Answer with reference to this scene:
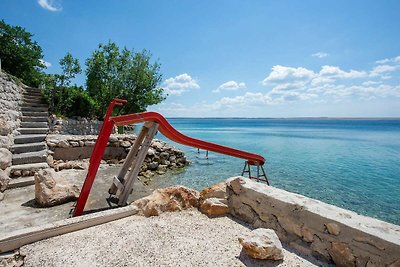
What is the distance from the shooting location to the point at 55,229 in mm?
3719

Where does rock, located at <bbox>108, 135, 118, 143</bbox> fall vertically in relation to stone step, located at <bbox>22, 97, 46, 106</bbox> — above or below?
below

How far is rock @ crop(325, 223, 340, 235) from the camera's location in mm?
2980

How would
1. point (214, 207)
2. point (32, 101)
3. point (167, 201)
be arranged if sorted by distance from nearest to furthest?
point (214, 207), point (167, 201), point (32, 101)

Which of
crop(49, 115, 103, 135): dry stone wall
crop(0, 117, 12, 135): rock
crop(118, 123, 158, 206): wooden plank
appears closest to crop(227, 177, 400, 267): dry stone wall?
crop(118, 123, 158, 206): wooden plank

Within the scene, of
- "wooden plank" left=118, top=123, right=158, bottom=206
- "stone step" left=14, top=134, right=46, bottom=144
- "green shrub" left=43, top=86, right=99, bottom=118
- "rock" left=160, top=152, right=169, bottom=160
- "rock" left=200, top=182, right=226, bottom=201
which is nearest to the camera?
"rock" left=200, top=182, right=226, bottom=201

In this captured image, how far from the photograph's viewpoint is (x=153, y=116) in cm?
575

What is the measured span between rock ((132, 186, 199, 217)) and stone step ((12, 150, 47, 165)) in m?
5.66

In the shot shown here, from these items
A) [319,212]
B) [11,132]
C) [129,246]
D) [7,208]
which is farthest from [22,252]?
[11,132]

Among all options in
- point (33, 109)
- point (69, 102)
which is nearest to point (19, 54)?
point (69, 102)

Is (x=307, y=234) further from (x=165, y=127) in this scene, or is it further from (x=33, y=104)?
(x=33, y=104)

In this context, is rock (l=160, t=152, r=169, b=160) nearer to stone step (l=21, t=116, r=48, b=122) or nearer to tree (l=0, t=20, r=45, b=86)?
stone step (l=21, t=116, r=48, b=122)

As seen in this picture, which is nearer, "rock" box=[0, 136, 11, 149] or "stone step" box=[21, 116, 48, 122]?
"rock" box=[0, 136, 11, 149]

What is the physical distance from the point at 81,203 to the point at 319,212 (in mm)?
5167

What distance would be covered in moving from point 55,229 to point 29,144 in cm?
706
